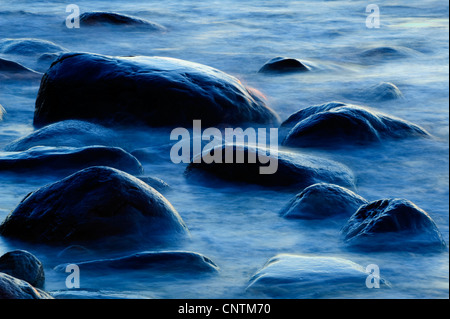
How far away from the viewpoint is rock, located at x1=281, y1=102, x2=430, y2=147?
6.24 metres

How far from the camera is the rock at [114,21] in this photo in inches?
455

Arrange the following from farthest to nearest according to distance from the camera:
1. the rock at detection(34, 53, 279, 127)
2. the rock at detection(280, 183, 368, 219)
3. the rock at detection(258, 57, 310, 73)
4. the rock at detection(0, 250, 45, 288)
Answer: the rock at detection(258, 57, 310, 73) < the rock at detection(34, 53, 279, 127) < the rock at detection(280, 183, 368, 219) < the rock at detection(0, 250, 45, 288)

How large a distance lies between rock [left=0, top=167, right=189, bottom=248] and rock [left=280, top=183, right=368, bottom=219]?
763mm

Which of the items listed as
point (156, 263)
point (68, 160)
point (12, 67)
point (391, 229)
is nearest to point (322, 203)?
point (391, 229)

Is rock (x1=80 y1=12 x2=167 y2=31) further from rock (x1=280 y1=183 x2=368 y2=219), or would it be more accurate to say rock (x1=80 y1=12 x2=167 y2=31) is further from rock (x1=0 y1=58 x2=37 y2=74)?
rock (x1=280 y1=183 x2=368 y2=219)

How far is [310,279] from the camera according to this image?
12.2ft

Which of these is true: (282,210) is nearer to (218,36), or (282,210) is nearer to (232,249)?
(232,249)

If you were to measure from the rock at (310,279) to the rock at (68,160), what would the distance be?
171 centimetres

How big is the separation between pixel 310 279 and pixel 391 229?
0.78 meters

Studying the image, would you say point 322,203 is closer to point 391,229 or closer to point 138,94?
point 391,229

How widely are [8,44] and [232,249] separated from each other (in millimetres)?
6439

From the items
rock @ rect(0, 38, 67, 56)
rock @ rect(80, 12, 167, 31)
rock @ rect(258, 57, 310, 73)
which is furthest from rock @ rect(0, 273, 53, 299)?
rock @ rect(80, 12, 167, 31)

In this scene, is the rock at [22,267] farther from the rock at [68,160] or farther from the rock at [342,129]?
the rock at [342,129]
